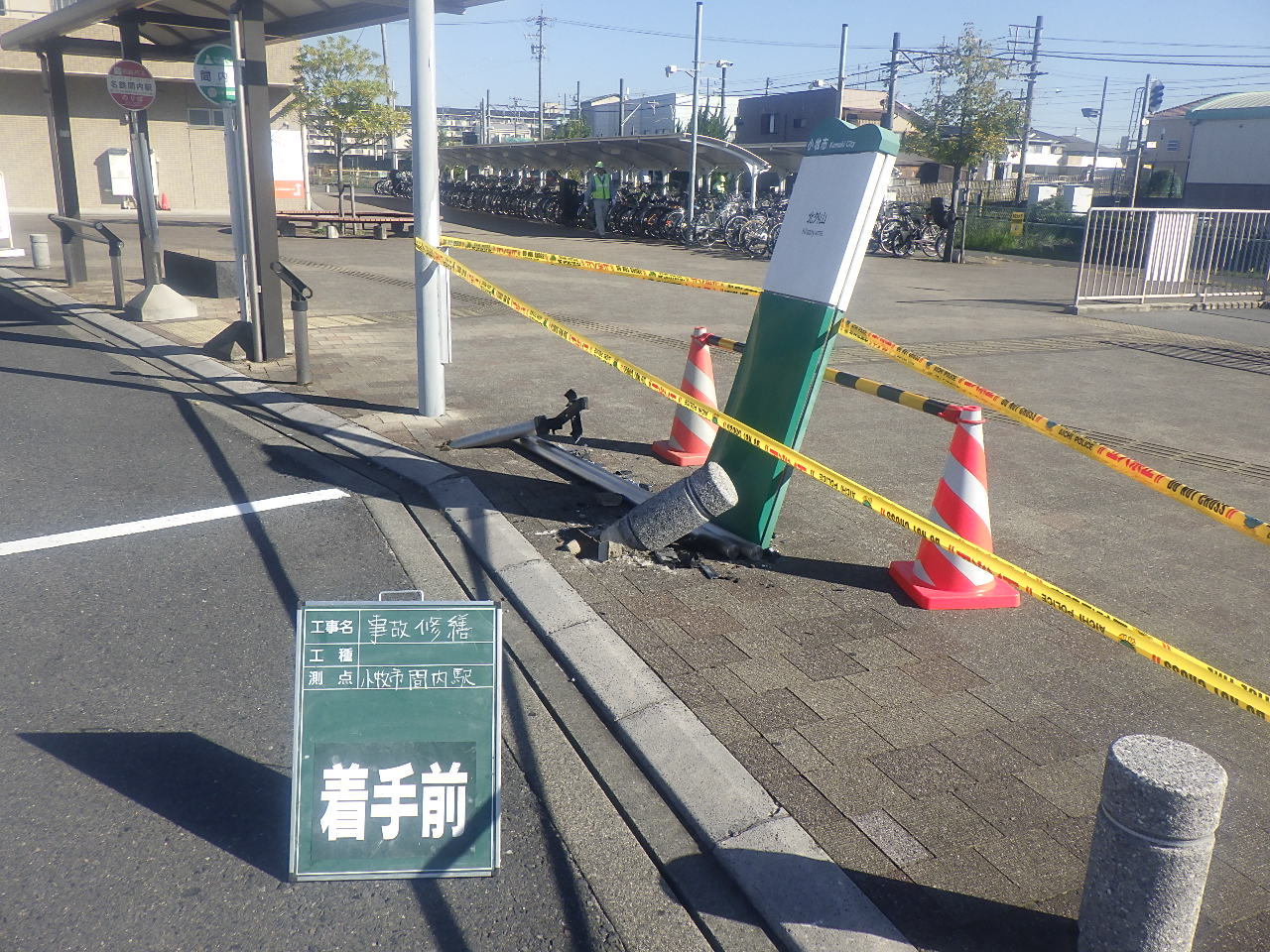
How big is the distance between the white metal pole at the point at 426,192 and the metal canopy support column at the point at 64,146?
9153mm

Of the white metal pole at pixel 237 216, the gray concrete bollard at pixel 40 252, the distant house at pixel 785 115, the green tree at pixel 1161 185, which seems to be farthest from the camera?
the distant house at pixel 785 115

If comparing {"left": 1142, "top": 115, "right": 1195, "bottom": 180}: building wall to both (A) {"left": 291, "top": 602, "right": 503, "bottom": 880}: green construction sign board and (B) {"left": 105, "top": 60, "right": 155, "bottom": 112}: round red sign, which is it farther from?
(A) {"left": 291, "top": 602, "right": 503, "bottom": 880}: green construction sign board

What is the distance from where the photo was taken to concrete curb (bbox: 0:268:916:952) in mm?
2650

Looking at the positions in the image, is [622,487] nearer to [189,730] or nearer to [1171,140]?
[189,730]

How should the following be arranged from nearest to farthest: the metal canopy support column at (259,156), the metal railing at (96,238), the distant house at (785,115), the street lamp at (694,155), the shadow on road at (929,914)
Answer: the shadow on road at (929,914) → the metal canopy support column at (259,156) → the metal railing at (96,238) → the street lamp at (694,155) → the distant house at (785,115)

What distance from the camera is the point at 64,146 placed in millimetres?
14000

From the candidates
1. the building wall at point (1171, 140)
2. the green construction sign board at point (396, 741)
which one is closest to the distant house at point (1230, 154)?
the building wall at point (1171, 140)

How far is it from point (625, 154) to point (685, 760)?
2772 cm

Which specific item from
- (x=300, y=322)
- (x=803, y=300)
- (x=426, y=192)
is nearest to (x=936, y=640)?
(x=803, y=300)

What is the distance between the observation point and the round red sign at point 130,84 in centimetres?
1129

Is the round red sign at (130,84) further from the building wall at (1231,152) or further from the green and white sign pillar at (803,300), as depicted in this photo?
the building wall at (1231,152)

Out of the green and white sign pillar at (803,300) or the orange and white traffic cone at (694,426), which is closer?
the green and white sign pillar at (803,300)

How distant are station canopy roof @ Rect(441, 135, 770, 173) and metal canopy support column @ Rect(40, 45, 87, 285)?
13845mm

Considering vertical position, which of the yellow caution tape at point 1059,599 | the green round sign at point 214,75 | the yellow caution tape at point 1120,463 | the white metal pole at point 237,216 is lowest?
the yellow caution tape at point 1059,599
